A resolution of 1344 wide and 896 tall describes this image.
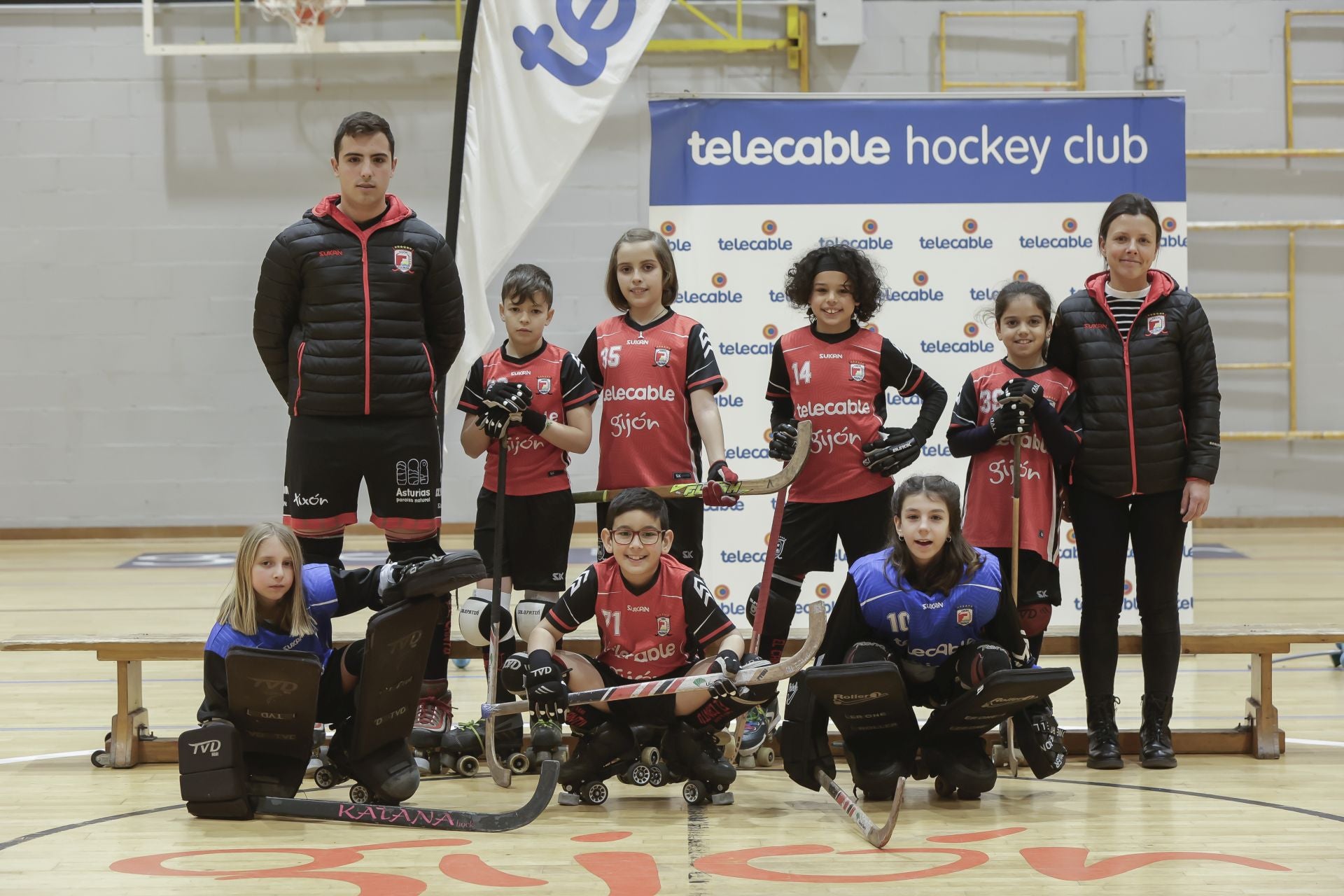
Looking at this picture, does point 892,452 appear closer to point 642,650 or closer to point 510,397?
point 642,650

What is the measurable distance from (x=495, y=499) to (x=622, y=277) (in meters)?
0.71

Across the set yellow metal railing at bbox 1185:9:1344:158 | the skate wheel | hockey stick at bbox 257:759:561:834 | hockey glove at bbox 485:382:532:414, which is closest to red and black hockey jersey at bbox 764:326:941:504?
hockey glove at bbox 485:382:532:414

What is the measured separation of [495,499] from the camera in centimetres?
366

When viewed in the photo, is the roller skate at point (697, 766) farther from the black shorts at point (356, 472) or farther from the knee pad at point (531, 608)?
the black shorts at point (356, 472)

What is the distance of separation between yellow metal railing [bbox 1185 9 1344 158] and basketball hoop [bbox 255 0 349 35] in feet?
17.3

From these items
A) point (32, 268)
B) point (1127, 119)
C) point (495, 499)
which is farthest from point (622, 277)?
point (32, 268)

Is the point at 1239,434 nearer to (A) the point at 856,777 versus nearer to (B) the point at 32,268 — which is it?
(A) the point at 856,777

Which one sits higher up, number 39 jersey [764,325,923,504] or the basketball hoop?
the basketball hoop

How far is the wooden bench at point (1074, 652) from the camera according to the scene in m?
3.60

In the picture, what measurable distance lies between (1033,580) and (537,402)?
1.41 meters

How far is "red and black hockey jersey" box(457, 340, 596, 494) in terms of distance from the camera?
12.0ft

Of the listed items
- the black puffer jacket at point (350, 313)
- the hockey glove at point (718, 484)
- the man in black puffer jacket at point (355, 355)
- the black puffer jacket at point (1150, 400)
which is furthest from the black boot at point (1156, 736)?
the black puffer jacket at point (350, 313)

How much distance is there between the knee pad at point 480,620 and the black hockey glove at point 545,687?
462 mm

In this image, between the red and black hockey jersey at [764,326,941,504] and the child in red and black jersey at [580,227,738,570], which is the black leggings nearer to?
the red and black hockey jersey at [764,326,941,504]
